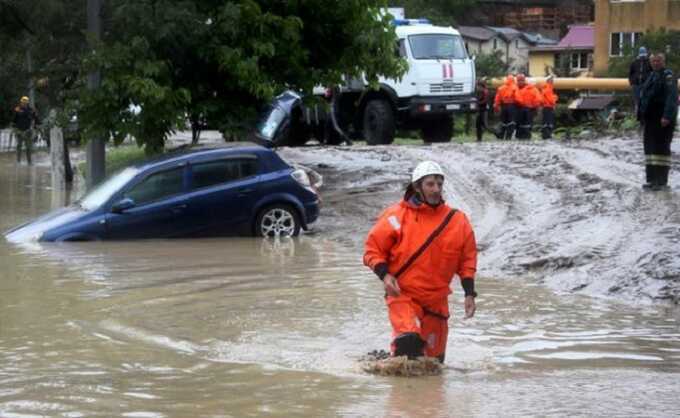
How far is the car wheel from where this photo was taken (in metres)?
17.7

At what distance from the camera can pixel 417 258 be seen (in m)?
8.20

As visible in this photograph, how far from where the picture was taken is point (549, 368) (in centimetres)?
905

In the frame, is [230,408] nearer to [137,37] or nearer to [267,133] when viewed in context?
[137,37]

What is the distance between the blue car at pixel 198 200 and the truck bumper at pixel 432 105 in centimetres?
892

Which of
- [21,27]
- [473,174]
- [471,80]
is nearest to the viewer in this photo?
[473,174]

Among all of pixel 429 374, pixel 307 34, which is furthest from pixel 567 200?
pixel 429 374

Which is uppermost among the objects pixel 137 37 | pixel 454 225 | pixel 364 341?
pixel 137 37

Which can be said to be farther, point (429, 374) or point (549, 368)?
point (549, 368)

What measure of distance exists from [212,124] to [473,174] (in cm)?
419

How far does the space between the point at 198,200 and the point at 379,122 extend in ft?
31.5

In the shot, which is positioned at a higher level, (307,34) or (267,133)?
(307,34)

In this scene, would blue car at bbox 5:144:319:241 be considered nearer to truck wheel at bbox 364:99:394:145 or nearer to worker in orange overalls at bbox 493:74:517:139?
truck wheel at bbox 364:99:394:145

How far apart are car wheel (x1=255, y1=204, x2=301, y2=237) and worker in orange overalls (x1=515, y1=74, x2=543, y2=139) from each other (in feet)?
39.4

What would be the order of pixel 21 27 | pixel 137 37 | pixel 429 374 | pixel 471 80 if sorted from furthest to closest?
pixel 471 80, pixel 21 27, pixel 137 37, pixel 429 374
